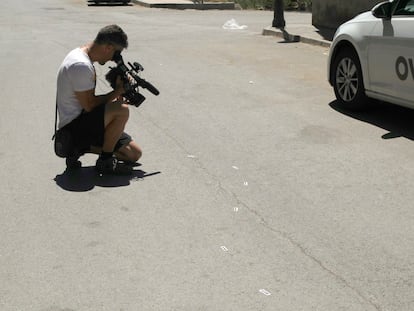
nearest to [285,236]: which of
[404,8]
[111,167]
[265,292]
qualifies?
[265,292]

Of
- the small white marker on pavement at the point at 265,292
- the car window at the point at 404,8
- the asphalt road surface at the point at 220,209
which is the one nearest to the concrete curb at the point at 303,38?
the asphalt road surface at the point at 220,209

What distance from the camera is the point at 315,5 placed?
17.9 m

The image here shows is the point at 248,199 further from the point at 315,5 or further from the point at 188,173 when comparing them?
the point at 315,5

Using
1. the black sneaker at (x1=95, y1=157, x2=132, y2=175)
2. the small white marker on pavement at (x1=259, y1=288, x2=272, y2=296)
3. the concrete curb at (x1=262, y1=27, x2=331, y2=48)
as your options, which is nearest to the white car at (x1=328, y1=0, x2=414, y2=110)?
the black sneaker at (x1=95, y1=157, x2=132, y2=175)

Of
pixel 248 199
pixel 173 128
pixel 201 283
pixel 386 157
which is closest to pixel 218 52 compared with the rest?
pixel 173 128

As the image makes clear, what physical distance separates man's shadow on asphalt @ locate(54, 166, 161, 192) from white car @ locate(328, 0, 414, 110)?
2.97 meters

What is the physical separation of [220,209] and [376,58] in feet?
11.3

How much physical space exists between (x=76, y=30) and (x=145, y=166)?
1430 cm

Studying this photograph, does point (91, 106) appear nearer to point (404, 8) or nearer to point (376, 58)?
point (376, 58)

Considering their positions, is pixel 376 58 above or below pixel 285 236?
above

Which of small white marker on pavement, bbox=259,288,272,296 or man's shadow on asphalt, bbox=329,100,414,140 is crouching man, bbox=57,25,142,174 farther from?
man's shadow on asphalt, bbox=329,100,414,140

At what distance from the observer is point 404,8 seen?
783 cm

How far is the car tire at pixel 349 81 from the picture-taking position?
847 cm

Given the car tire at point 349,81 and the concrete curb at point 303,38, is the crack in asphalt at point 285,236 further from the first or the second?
the concrete curb at point 303,38
